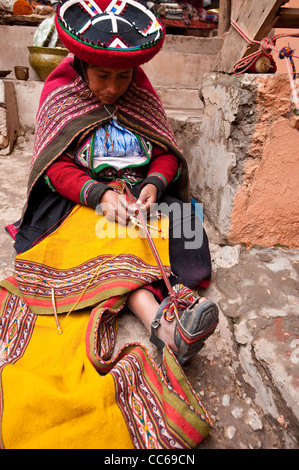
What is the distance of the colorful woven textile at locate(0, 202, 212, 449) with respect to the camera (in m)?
0.86

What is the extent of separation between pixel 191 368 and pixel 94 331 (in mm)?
372

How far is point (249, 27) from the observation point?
1.42 meters

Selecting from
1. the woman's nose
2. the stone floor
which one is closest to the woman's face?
the woman's nose

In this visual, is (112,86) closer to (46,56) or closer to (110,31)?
(110,31)

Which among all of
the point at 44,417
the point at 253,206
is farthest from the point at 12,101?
the point at 44,417

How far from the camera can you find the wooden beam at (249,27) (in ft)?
4.36

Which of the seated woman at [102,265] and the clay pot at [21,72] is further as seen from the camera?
the clay pot at [21,72]

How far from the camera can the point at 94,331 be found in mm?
1085

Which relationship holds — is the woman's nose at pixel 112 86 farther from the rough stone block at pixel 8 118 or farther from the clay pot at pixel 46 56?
the clay pot at pixel 46 56

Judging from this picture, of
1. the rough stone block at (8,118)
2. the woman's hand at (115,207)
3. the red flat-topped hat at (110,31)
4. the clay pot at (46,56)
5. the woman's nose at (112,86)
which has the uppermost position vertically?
the red flat-topped hat at (110,31)

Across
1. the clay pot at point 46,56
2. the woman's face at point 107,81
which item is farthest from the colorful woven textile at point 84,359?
the clay pot at point 46,56

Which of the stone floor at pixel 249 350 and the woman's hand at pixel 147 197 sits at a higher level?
the woman's hand at pixel 147 197
